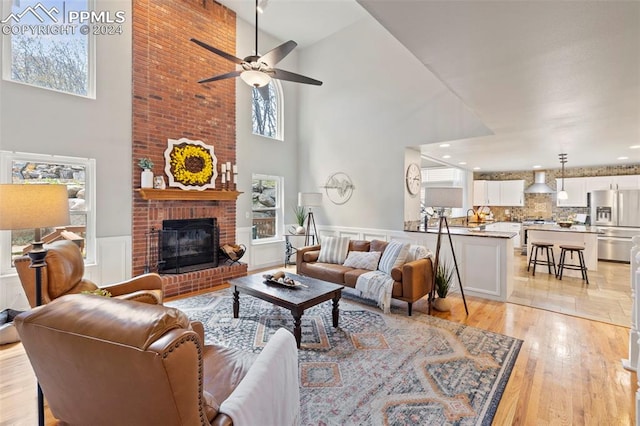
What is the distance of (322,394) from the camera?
2.11m

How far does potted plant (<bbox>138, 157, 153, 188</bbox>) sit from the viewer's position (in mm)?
4328


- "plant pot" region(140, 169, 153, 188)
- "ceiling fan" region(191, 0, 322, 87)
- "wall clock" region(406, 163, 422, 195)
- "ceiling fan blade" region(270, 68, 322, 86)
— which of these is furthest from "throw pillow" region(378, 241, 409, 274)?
"plant pot" region(140, 169, 153, 188)

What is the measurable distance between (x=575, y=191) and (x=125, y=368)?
10254 mm

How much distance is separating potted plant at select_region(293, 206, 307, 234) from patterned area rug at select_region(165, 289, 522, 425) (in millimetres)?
2616

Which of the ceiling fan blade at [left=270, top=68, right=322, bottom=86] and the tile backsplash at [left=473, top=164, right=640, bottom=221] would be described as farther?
the tile backsplash at [left=473, top=164, right=640, bottom=221]

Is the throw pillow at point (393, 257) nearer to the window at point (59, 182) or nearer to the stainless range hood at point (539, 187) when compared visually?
the window at point (59, 182)

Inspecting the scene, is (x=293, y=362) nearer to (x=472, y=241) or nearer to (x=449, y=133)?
(x=472, y=241)

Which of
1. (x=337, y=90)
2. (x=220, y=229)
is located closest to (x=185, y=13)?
(x=337, y=90)

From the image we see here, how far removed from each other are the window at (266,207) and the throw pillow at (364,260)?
→ 2.49 meters

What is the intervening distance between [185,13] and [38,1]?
6.25ft

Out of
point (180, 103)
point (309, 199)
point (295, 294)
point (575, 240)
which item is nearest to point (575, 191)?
point (575, 240)

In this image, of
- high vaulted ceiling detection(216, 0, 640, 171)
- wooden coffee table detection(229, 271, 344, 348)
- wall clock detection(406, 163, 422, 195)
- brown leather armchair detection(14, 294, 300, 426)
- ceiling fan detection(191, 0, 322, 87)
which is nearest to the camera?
brown leather armchair detection(14, 294, 300, 426)

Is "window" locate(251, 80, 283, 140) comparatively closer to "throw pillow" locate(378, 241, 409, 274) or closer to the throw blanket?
"throw pillow" locate(378, 241, 409, 274)

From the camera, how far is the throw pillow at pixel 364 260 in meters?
4.25
